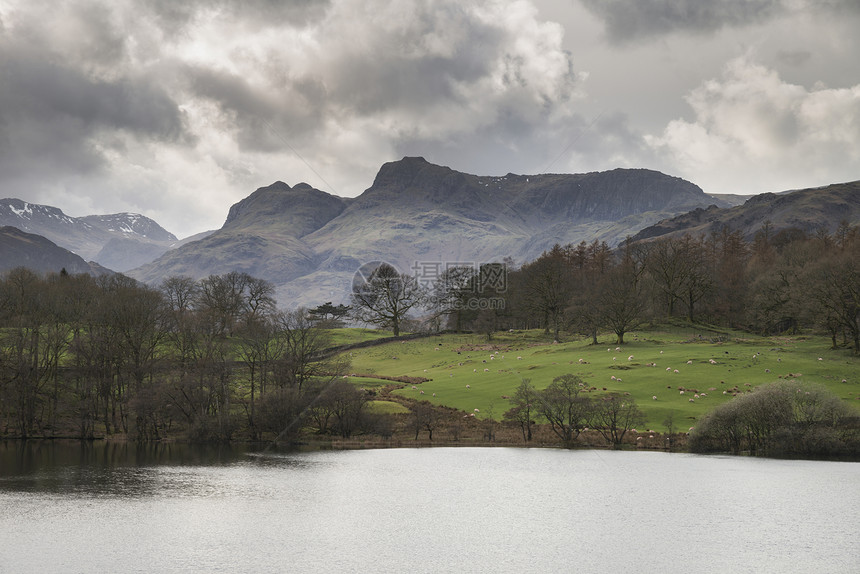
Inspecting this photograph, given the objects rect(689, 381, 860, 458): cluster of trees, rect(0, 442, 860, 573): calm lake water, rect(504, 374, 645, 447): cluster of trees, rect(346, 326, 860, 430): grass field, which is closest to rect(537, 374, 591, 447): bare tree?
rect(504, 374, 645, 447): cluster of trees

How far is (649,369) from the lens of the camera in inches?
2586

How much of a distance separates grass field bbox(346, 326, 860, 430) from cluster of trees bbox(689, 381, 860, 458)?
341 cm

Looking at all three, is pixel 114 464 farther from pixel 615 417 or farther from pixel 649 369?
pixel 649 369

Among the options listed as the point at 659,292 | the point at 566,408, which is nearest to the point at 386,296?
the point at 659,292

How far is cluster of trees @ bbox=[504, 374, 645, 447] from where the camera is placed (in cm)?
5172

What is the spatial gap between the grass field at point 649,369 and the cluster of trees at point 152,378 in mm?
10813

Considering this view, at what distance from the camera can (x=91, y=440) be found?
63.6 m

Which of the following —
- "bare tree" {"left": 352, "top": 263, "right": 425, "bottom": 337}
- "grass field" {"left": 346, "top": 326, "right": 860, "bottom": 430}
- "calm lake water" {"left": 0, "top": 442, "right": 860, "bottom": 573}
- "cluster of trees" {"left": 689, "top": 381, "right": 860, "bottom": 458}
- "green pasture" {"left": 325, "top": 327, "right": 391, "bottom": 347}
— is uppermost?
"bare tree" {"left": 352, "top": 263, "right": 425, "bottom": 337}

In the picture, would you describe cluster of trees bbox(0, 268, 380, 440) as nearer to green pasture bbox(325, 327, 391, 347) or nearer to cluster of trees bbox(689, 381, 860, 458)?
cluster of trees bbox(689, 381, 860, 458)

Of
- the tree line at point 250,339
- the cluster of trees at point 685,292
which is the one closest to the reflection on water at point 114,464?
the tree line at point 250,339

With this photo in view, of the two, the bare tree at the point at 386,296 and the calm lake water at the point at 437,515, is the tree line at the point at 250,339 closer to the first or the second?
the calm lake water at the point at 437,515

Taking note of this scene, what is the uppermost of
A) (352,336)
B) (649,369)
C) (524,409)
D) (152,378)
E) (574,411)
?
(352,336)

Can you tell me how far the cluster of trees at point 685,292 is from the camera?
6969cm

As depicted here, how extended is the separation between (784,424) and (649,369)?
1921 centimetres
